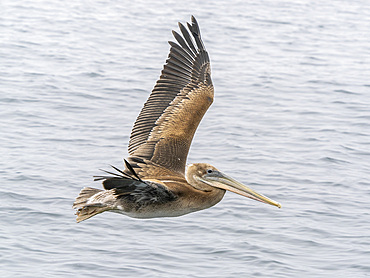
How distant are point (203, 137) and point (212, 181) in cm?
583

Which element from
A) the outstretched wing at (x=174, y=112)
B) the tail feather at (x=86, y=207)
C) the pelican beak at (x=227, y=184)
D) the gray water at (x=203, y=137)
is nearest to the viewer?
the tail feather at (x=86, y=207)

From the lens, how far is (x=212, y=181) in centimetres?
723

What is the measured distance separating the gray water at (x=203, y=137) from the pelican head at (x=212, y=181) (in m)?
1.42

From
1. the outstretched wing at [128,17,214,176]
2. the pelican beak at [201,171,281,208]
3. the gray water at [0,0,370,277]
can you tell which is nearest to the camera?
the pelican beak at [201,171,281,208]

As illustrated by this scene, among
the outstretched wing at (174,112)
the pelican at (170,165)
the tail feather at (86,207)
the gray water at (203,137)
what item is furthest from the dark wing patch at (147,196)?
the gray water at (203,137)

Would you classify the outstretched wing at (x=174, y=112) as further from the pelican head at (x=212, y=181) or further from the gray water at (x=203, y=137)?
the gray water at (x=203, y=137)

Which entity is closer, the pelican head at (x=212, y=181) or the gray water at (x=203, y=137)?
the pelican head at (x=212, y=181)

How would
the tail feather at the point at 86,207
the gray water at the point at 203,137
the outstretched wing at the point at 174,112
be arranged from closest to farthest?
the tail feather at the point at 86,207 < the outstretched wing at the point at 174,112 < the gray water at the point at 203,137

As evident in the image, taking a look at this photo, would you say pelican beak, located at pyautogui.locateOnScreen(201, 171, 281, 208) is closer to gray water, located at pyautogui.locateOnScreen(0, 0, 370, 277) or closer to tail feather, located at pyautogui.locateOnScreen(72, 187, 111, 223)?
tail feather, located at pyautogui.locateOnScreen(72, 187, 111, 223)

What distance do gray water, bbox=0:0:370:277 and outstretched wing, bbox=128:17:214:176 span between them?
124 cm

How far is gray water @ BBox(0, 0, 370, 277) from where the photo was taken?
8.75 m

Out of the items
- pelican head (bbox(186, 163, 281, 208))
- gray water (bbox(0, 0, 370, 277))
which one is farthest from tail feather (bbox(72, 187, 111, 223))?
gray water (bbox(0, 0, 370, 277))

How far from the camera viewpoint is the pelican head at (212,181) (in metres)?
7.20

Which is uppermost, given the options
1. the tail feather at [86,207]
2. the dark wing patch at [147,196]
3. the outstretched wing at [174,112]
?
the outstretched wing at [174,112]
